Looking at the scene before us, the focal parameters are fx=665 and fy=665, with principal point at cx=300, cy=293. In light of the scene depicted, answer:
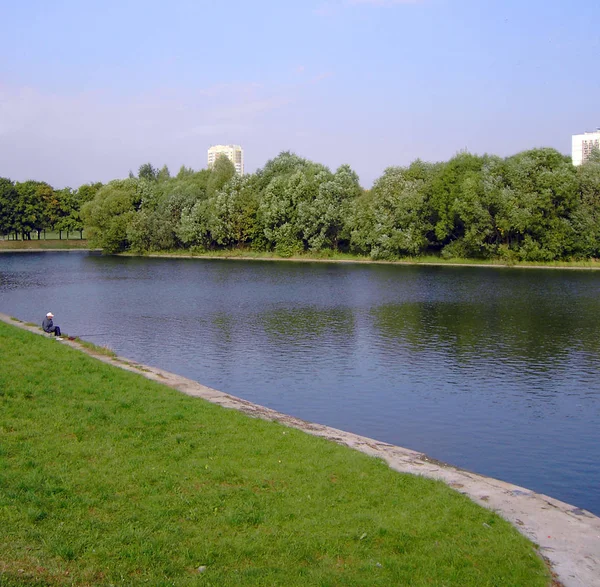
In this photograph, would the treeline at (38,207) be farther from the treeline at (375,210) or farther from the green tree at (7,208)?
the treeline at (375,210)

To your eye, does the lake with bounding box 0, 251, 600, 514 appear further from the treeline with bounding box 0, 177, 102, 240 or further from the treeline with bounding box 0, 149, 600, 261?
the treeline with bounding box 0, 177, 102, 240

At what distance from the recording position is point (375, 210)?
8212 centimetres

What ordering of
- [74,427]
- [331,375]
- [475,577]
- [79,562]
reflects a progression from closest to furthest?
[79,562], [475,577], [74,427], [331,375]

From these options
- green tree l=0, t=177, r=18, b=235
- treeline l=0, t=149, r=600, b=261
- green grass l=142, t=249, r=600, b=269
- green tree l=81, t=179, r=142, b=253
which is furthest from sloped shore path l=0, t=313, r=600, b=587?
green tree l=0, t=177, r=18, b=235

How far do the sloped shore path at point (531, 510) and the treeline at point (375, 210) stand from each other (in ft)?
202

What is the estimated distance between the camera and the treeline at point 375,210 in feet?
237

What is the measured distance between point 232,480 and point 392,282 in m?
49.5

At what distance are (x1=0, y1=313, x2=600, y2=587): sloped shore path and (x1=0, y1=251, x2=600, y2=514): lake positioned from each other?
2.51 metres

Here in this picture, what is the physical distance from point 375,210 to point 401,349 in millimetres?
53757

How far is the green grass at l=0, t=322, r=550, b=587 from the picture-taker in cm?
759

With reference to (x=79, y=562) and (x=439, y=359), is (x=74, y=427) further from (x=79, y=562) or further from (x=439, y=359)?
(x=439, y=359)

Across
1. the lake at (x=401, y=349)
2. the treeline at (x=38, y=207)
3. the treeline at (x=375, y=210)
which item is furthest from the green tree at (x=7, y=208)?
the lake at (x=401, y=349)

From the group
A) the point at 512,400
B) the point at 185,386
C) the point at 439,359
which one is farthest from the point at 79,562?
the point at 439,359

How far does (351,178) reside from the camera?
89812mm
